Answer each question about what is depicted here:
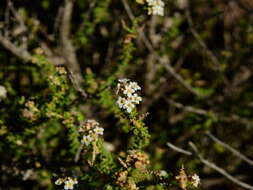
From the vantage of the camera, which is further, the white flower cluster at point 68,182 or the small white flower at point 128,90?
the white flower cluster at point 68,182

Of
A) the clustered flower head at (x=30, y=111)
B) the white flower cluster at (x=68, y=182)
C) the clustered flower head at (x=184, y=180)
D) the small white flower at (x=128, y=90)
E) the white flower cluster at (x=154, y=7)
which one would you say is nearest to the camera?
the clustered flower head at (x=184, y=180)

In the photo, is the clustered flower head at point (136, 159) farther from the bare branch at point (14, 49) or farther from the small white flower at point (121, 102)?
the bare branch at point (14, 49)

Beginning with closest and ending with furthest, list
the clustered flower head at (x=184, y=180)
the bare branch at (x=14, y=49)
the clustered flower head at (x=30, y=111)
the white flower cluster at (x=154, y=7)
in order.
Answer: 1. the clustered flower head at (x=184, y=180)
2. the clustered flower head at (x=30, y=111)
3. the white flower cluster at (x=154, y=7)
4. the bare branch at (x=14, y=49)

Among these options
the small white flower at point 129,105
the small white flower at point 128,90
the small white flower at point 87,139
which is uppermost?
the small white flower at point 128,90

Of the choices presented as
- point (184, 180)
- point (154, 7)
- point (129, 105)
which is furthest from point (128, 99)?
point (154, 7)

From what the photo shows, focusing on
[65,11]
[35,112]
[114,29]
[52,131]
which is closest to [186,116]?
[114,29]

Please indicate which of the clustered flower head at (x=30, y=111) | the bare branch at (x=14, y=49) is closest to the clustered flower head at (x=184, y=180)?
the clustered flower head at (x=30, y=111)

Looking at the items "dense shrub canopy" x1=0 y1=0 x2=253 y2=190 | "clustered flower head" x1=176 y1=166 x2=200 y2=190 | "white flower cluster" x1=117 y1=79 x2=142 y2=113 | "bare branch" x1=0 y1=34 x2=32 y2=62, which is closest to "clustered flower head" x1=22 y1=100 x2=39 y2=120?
"dense shrub canopy" x1=0 y1=0 x2=253 y2=190

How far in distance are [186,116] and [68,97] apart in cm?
174

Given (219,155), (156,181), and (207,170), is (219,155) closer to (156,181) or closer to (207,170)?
(207,170)

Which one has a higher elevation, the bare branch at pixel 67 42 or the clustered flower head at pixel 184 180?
the bare branch at pixel 67 42

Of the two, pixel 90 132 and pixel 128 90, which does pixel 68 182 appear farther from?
pixel 128 90

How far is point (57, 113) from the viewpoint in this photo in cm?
214

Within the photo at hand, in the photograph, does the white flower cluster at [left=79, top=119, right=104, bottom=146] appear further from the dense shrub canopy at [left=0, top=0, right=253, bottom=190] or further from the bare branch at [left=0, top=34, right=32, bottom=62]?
the bare branch at [left=0, top=34, right=32, bottom=62]
